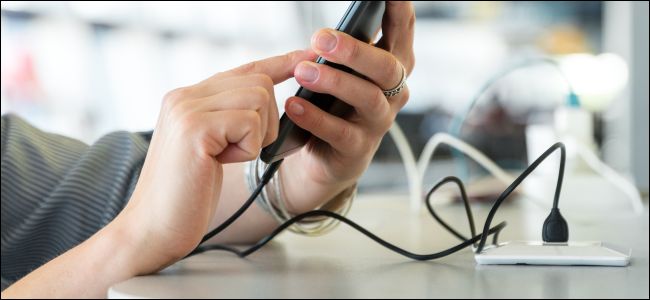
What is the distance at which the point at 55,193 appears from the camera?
741 mm

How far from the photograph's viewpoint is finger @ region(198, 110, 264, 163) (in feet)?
1.39

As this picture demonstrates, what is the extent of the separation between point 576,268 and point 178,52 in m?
3.70

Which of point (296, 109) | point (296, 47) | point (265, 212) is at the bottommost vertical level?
point (265, 212)

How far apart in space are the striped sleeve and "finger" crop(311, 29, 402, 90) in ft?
1.03

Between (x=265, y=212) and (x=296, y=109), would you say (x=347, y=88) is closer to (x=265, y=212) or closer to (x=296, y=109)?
(x=296, y=109)

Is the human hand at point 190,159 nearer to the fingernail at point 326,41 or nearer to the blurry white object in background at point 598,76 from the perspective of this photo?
the fingernail at point 326,41

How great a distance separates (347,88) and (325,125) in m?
0.04

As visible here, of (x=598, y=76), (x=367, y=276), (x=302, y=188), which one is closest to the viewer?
(x=367, y=276)

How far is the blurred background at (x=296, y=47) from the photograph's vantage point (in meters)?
3.28

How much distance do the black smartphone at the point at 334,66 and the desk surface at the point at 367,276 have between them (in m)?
0.08

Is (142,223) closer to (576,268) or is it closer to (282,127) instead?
(282,127)

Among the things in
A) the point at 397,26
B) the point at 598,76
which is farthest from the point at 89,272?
the point at 598,76

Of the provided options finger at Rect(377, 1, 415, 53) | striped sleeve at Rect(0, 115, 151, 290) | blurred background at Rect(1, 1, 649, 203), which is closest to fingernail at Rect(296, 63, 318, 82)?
finger at Rect(377, 1, 415, 53)

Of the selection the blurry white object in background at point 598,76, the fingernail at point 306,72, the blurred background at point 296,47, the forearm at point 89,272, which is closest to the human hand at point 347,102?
the fingernail at point 306,72
